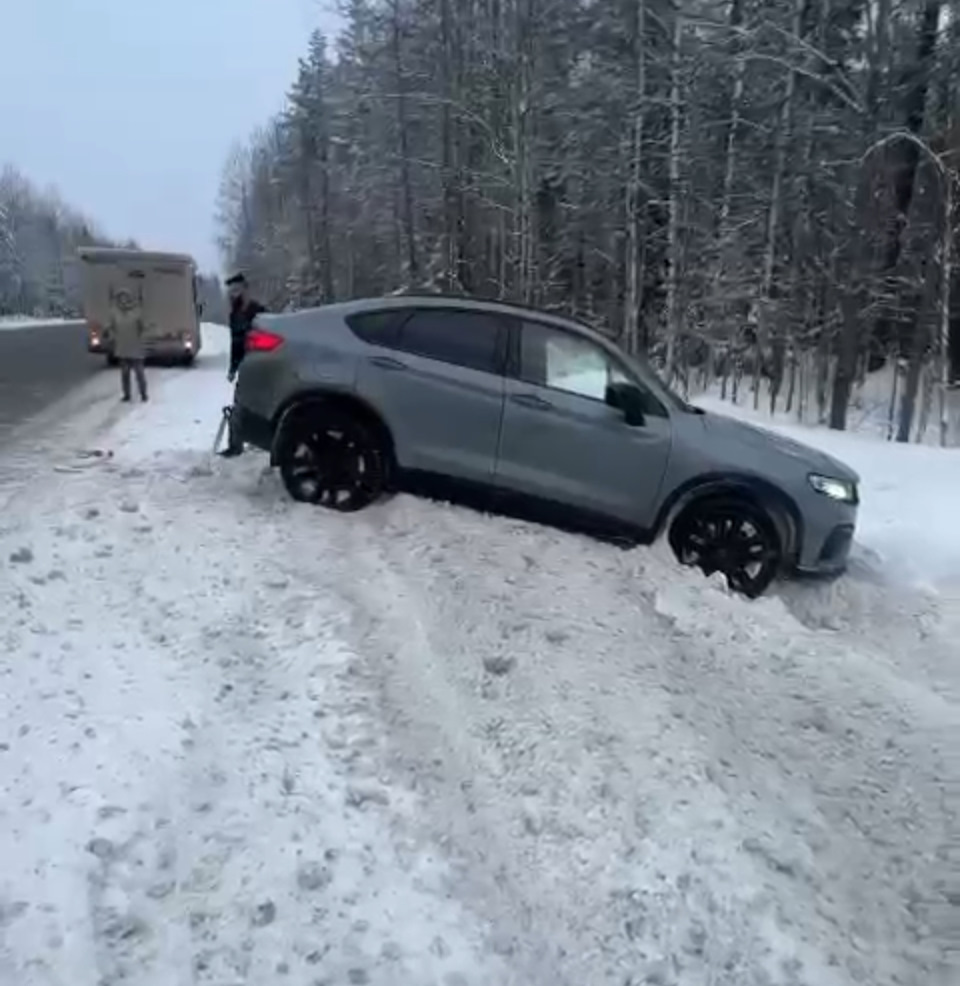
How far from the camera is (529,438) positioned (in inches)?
286

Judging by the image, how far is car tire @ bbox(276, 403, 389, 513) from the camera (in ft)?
24.6

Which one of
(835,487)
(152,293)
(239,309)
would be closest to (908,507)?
(835,487)

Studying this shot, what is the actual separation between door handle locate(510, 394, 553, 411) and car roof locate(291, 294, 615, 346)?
61cm

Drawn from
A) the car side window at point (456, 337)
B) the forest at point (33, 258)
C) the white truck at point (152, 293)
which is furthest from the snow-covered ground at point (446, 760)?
the forest at point (33, 258)

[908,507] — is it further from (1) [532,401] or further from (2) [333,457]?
(2) [333,457]

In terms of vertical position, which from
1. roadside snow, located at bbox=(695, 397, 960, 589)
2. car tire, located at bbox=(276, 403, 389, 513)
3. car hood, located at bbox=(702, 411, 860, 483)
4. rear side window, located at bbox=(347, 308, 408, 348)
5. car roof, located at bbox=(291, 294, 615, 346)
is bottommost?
roadside snow, located at bbox=(695, 397, 960, 589)

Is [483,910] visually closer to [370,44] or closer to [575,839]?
[575,839]

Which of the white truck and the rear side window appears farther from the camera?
the white truck

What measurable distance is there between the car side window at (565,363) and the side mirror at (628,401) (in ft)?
0.15

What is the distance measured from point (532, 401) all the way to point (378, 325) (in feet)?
4.30

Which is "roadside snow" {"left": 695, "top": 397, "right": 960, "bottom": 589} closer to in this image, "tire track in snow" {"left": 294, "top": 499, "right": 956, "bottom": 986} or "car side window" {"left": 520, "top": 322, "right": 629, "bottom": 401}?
"tire track in snow" {"left": 294, "top": 499, "right": 956, "bottom": 986}

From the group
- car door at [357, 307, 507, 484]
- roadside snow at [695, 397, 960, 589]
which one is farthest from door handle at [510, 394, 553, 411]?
roadside snow at [695, 397, 960, 589]

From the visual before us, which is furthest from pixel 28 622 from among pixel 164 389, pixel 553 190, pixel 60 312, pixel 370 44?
pixel 60 312

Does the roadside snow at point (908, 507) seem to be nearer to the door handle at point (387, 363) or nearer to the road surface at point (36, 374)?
the door handle at point (387, 363)
